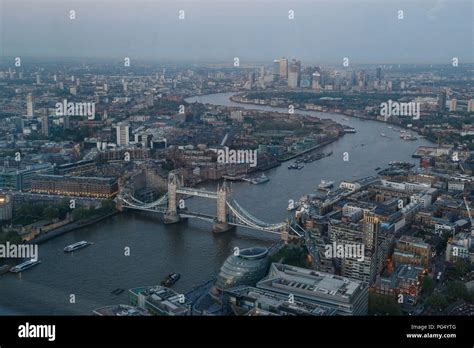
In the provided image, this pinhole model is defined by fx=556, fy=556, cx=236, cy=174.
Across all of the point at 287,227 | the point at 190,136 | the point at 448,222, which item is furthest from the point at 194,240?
the point at 190,136

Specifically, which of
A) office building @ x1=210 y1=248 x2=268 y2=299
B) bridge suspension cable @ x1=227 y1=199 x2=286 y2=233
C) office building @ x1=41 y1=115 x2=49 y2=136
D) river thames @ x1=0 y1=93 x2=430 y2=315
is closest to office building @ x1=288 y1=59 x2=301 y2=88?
office building @ x1=41 y1=115 x2=49 y2=136

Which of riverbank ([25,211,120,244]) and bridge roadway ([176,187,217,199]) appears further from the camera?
bridge roadway ([176,187,217,199])

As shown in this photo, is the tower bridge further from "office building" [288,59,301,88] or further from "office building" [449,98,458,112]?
"office building" [288,59,301,88]

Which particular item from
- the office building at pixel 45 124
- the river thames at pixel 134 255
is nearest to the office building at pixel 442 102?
the river thames at pixel 134 255

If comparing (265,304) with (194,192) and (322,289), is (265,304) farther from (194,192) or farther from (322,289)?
(194,192)

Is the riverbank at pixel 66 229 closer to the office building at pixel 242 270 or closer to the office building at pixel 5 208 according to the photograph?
the office building at pixel 5 208

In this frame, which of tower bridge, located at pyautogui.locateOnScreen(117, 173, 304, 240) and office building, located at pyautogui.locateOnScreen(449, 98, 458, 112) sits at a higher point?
office building, located at pyautogui.locateOnScreen(449, 98, 458, 112)
